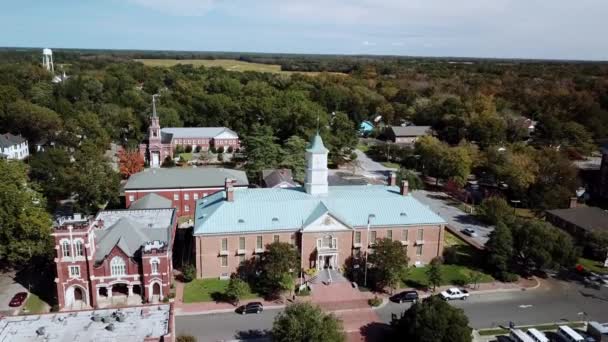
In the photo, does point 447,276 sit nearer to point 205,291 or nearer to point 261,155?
point 205,291

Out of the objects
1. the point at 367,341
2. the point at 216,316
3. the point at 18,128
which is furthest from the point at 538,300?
the point at 18,128

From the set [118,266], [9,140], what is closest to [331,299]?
[118,266]

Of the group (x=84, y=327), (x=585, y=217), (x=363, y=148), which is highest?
(x=84, y=327)

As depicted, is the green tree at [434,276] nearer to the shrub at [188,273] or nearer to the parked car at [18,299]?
the shrub at [188,273]

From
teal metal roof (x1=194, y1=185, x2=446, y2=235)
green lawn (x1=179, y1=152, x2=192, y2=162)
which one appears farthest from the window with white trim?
green lawn (x1=179, y1=152, x2=192, y2=162)

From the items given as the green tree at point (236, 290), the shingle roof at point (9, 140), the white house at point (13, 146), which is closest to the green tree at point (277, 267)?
the green tree at point (236, 290)

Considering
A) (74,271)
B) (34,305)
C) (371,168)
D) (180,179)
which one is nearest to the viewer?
(74,271)
